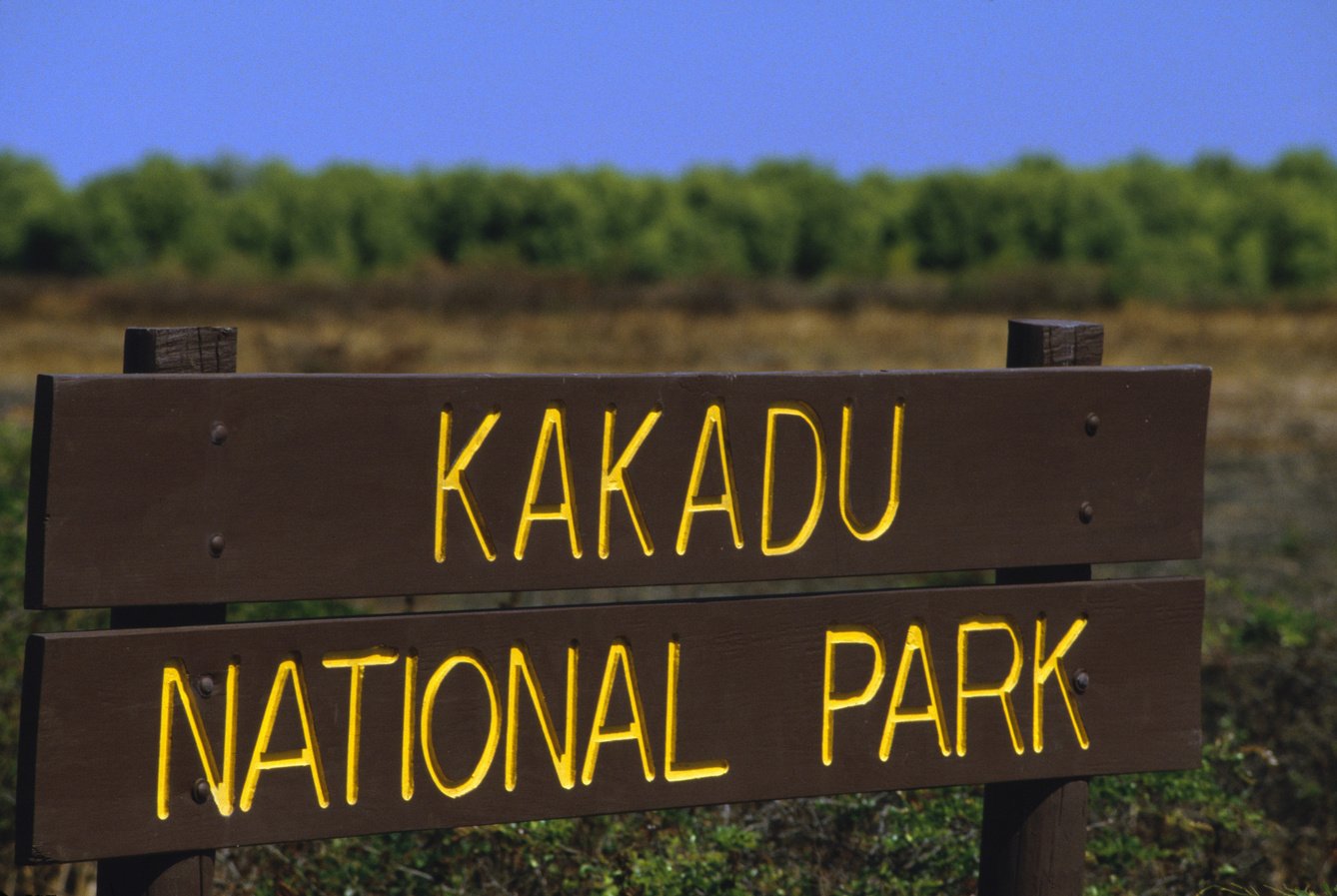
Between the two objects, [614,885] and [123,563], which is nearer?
[123,563]

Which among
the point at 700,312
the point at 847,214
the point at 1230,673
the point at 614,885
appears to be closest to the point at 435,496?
the point at 614,885

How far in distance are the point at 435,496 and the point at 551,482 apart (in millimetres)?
182

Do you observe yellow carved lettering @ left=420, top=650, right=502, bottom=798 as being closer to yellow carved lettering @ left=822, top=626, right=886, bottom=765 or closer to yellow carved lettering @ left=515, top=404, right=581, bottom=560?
yellow carved lettering @ left=515, top=404, right=581, bottom=560

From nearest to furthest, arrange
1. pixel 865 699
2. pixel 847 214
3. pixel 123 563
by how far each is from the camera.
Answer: pixel 123 563
pixel 865 699
pixel 847 214

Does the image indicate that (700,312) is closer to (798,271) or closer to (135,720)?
(798,271)

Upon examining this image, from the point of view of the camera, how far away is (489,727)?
100 inches

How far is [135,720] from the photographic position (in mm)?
2365

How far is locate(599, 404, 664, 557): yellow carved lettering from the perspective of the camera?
2600mm

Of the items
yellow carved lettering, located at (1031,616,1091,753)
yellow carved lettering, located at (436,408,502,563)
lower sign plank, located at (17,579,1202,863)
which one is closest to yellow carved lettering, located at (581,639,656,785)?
lower sign plank, located at (17,579,1202,863)

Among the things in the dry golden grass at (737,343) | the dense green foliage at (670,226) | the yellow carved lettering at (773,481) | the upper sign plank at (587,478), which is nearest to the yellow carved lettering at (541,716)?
the upper sign plank at (587,478)

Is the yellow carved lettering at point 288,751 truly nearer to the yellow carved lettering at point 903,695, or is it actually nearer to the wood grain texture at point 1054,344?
the yellow carved lettering at point 903,695

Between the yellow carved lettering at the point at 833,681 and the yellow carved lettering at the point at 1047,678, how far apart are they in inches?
11.4

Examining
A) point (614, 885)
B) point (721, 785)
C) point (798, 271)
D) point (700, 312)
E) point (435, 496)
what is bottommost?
point (614, 885)

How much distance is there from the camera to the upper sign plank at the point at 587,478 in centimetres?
237
